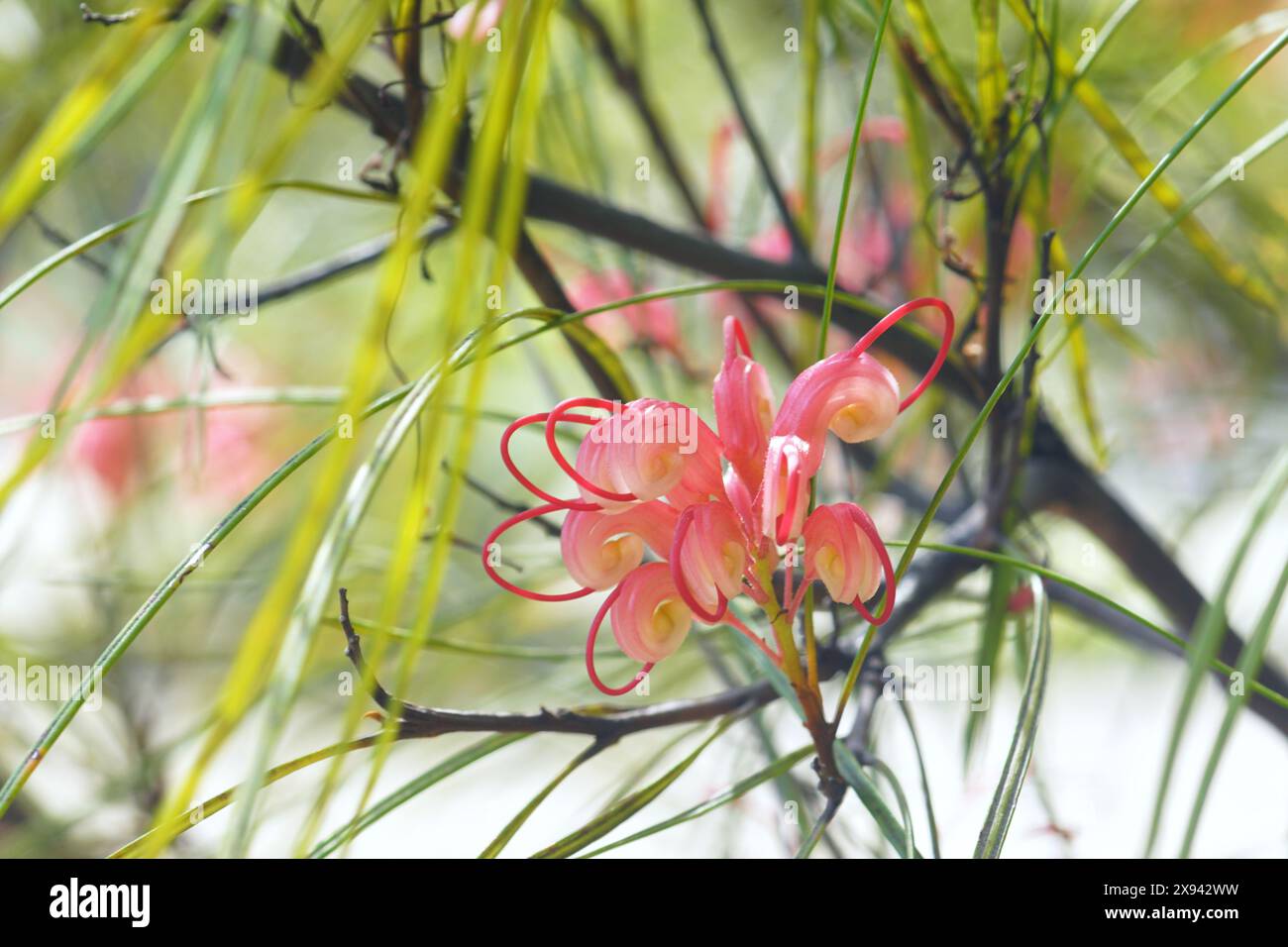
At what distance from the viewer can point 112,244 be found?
592mm

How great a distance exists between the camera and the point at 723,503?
0.75 ft

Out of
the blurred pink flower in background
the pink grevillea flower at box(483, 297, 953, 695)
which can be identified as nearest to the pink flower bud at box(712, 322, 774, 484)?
the pink grevillea flower at box(483, 297, 953, 695)

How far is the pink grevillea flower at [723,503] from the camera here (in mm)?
217

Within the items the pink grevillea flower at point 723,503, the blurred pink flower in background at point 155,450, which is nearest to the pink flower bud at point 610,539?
the pink grevillea flower at point 723,503

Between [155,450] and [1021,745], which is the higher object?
[155,450]

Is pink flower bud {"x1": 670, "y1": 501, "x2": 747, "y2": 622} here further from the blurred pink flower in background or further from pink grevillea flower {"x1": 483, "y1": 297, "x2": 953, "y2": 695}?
the blurred pink flower in background

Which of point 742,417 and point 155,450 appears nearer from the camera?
point 742,417

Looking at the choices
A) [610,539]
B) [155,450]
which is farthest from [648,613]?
[155,450]

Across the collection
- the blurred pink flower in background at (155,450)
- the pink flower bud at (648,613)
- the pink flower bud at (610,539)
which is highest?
the blurred pink flower in background at (155,450)

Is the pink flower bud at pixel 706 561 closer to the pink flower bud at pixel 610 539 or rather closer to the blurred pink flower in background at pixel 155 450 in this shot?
the pink flower bud at pixel 610 539

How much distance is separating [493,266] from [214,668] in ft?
2.62

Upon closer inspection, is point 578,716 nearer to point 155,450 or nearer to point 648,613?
point 648,613

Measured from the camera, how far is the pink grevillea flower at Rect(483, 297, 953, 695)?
0.71ft
